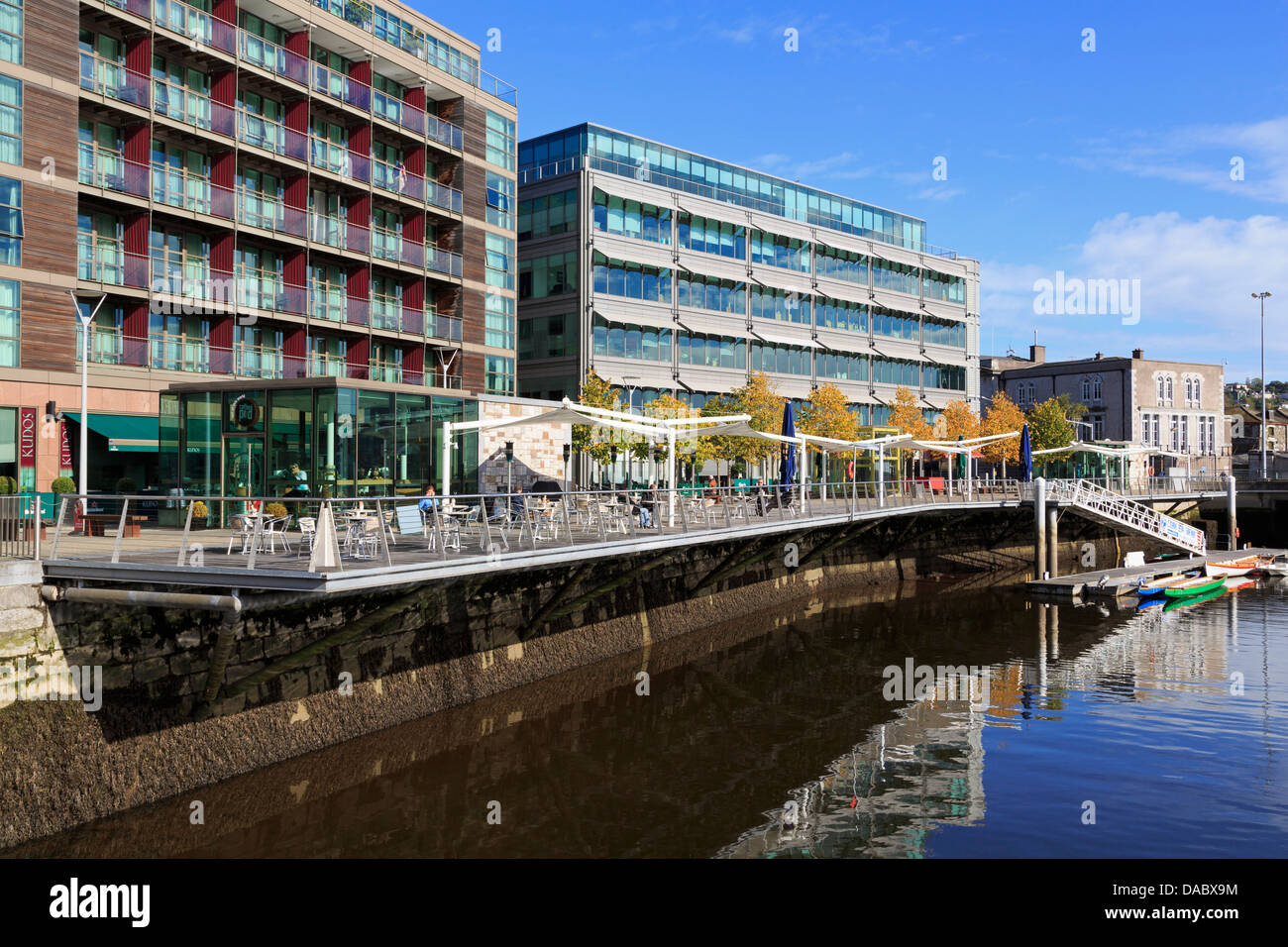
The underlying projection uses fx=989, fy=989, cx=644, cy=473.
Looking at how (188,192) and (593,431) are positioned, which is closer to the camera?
(188,192)

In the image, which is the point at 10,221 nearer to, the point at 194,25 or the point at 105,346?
the point at 105,346

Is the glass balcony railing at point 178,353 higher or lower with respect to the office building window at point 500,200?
lower

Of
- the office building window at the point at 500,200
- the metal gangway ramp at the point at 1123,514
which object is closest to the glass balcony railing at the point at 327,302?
the office building window at the point at 500,200

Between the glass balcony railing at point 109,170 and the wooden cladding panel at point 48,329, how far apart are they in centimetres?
344

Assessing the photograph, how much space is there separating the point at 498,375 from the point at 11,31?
23.0 meters

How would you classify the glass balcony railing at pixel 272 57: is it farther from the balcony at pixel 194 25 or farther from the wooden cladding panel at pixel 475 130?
the wooden cladding panel at pixel 475 130

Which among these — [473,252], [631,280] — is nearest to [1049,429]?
[631,280]

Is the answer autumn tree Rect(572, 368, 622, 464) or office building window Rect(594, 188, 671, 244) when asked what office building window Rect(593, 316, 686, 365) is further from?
autumn tree Rect(572, 368, 622, 464)

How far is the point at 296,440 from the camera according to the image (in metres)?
22.8

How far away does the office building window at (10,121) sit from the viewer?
25.7m

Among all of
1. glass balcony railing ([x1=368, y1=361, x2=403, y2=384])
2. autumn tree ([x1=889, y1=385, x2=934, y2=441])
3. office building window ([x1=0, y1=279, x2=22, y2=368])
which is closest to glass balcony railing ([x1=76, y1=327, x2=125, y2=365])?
office building window ([x1=0, y1=279, x2=22, y2=368])
